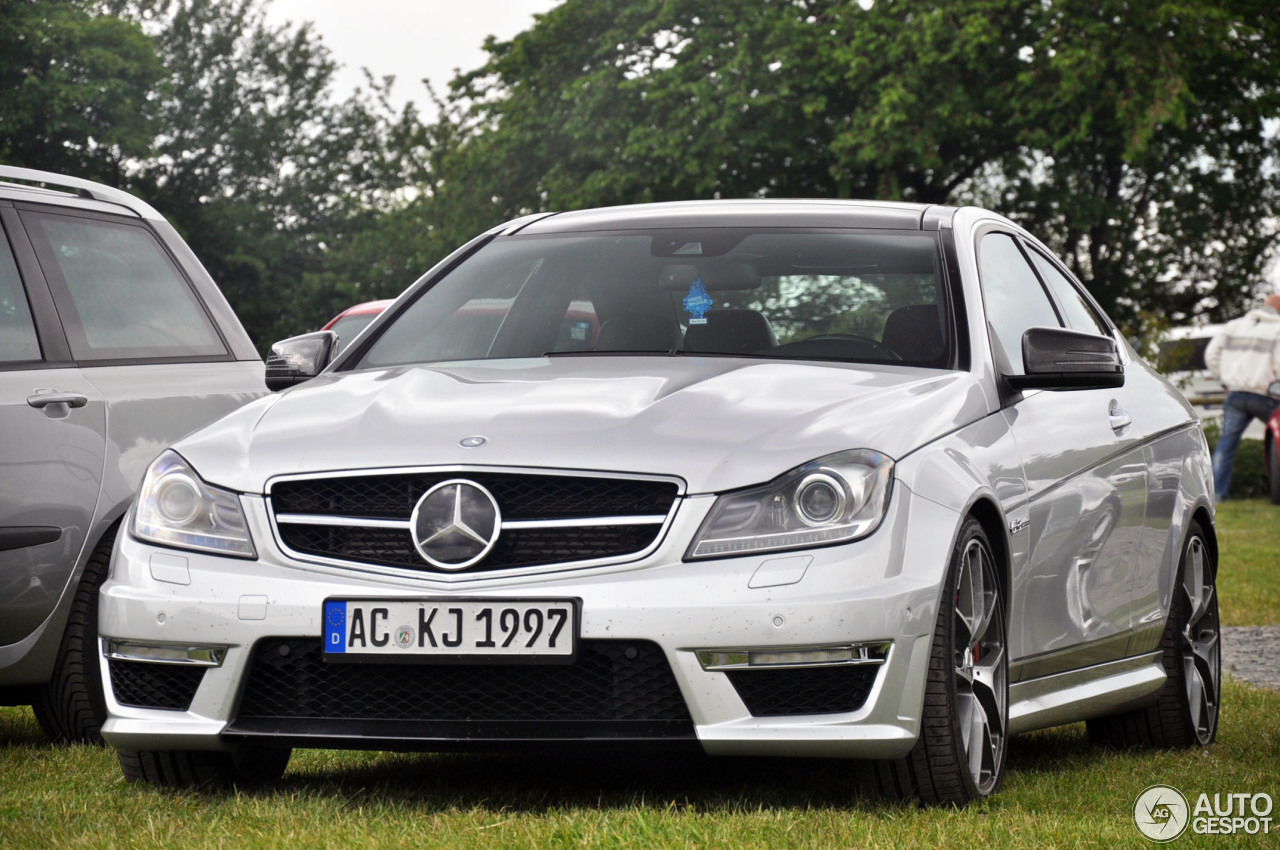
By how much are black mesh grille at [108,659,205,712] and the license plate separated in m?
0.43

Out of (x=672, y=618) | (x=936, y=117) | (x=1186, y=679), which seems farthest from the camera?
(x=936, y=117)

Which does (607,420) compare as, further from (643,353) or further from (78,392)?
(78,392)

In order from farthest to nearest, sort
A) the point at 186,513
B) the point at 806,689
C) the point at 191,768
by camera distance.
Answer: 1. the point at 191,768
2. the point at 186,513
3. the point at 806,689

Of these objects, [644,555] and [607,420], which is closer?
[644,555]

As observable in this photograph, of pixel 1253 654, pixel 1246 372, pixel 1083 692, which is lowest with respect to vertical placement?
pixel 1246 372

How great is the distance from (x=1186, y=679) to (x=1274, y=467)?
14669mm

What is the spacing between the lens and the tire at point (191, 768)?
4512 mm

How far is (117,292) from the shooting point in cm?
621

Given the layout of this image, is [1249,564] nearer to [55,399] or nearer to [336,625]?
[55,399]

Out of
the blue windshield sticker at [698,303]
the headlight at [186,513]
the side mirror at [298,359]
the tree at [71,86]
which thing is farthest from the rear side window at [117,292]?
the tree at [71,86]

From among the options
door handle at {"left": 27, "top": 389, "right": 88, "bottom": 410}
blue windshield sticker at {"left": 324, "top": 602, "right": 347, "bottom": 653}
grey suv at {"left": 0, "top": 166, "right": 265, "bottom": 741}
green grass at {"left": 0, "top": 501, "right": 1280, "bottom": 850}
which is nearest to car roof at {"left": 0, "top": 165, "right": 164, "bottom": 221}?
grey suv at {"left": 0, "top": 166, "right": 265, "bottom": 741}

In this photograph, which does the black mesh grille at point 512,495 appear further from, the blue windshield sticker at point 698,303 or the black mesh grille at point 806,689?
the blue windshield sticker at point 698,303

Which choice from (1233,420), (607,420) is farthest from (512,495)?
(1233,420)

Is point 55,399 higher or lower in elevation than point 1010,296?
lower
